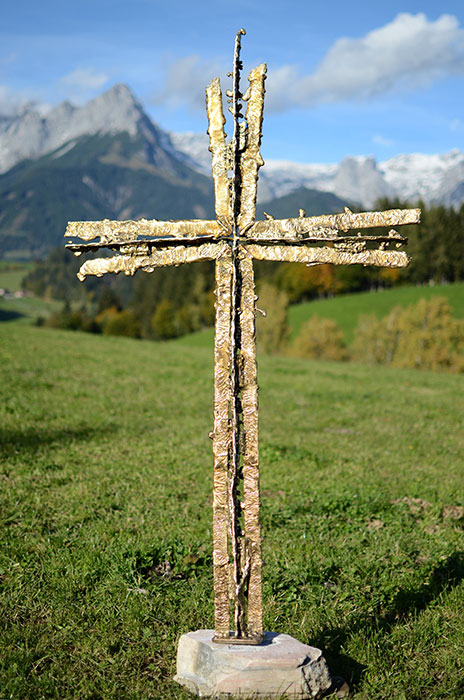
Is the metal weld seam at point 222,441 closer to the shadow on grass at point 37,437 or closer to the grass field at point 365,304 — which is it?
the shadow on grass at point 37,437

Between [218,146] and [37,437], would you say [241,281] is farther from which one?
[37,437]

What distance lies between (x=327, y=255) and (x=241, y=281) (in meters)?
0.60

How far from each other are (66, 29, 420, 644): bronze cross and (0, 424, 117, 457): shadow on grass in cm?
514

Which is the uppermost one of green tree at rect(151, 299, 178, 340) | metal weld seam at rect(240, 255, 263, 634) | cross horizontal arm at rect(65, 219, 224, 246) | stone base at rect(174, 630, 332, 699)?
cross horizontal arm at rect(65, 219, 224, 246)

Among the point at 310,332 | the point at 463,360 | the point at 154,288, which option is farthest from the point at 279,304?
the point at 154,288

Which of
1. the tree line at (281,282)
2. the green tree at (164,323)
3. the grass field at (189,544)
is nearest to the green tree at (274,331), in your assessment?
the tree line at (281,282)

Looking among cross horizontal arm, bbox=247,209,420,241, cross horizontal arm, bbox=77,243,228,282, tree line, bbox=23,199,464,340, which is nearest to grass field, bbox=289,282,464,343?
tree line, bbox=23,199,464,340

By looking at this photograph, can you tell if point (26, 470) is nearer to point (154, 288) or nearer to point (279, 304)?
point (279, 304)

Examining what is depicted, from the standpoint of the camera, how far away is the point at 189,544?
518cm

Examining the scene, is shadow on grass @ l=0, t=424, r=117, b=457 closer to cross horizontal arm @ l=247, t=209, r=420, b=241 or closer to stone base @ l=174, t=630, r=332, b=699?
stone base @ l=174, t=630, r=332, b=699

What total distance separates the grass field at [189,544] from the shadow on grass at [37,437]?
0.04m

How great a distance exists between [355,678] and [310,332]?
1958 inches

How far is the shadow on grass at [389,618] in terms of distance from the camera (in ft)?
11.9

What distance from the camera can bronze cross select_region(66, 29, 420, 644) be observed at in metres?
3.39
